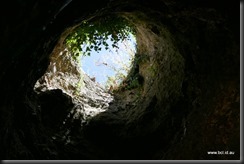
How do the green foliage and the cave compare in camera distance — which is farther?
the green foliage

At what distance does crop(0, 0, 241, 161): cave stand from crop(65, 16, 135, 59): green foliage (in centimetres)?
48

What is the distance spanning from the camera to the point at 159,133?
7422mm

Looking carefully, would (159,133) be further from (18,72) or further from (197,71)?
(18,72)

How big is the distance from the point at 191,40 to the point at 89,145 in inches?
147

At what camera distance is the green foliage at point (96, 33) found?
27.6 ft

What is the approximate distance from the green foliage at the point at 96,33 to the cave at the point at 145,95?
48 centimetres

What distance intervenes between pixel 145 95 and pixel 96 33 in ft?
8.08

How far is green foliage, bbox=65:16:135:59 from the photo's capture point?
8.41m

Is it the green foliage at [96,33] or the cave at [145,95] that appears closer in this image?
the cave at [145,95]

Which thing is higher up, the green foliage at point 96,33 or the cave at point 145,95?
the green foliage at point 96,33

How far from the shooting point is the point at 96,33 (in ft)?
28.1

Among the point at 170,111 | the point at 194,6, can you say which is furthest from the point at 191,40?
the point at 170,111

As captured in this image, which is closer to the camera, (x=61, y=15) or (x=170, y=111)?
(x=61, y=15)

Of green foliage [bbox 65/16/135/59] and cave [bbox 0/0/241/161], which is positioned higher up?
green foliage [bbox 65/16/135/59]
